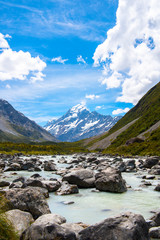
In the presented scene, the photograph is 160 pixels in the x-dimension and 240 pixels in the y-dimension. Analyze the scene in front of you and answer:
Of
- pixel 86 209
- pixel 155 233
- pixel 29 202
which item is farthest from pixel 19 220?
A: pixel 155 233

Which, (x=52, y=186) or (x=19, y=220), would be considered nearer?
(x=19, y=220)

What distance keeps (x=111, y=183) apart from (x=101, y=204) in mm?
4127

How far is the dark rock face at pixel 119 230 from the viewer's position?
254 inches

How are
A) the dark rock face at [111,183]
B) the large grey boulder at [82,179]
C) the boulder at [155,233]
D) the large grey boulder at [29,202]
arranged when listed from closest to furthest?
the boulder at [155,233] < the large grey boulder at [29,202] < the dark rock face at [111,183] < the large grey boulder at [82,179]

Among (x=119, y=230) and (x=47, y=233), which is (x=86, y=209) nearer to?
(x=47, y=233)

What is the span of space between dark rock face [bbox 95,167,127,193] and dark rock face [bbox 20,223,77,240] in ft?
37.7

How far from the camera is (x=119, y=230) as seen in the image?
6.58m

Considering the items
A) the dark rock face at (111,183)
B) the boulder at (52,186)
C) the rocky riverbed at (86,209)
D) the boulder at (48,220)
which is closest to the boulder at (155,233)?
the rocky riverbed at (86,209)

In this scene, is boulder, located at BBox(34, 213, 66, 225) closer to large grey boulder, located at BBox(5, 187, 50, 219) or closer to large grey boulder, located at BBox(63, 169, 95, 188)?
large grey boulder, located at BBox(5, 187, 50, 219)

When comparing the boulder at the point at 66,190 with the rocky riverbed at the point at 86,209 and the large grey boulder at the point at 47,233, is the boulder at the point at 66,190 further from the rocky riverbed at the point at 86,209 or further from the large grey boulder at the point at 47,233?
the large grey boulder at the point at 47,233

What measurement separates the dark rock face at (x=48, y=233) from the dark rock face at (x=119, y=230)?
498 millimetres

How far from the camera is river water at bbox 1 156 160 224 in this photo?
11.6m

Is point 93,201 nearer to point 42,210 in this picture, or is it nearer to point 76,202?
point 76,202

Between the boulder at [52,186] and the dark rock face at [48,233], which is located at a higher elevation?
the dark rock face at [48,233]
